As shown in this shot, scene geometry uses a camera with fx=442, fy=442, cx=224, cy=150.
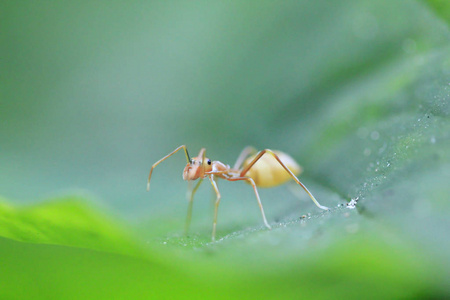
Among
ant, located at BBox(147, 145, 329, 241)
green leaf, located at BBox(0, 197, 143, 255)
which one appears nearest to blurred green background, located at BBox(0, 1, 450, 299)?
green leaf, located at BBox(0, 197, 143, 255)

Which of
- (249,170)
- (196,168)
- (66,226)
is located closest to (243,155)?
(249,170)

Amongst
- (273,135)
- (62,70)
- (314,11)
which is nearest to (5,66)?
(62,70)

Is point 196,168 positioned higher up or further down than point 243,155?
further down

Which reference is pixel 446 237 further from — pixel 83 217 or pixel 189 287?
pixel 83 217

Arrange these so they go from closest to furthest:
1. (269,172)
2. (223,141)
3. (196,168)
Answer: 1. (196,168)
2. (269,172)
3. (223,141)

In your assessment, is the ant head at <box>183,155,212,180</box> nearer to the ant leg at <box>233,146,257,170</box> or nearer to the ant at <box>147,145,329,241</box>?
the ant at <box>147,145,329,241</box>

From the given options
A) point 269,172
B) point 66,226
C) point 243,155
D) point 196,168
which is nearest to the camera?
point 66,226

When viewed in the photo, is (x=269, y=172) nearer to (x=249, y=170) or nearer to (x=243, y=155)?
(x=249, y=170)
